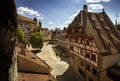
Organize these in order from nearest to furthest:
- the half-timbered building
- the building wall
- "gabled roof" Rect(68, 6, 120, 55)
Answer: the building wall < the half-timbered building < "gabled roof" Rect(68, 6, 120, 55)

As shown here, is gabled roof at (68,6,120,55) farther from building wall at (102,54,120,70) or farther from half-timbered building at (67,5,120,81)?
building wall at (102,54,120,70)

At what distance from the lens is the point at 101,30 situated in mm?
24844

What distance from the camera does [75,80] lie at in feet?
87.6

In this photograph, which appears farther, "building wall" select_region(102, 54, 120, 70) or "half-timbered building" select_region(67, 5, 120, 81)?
"half-timbered building" select_region(67, 5, 120, 81)

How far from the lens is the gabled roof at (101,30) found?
73.2 ft

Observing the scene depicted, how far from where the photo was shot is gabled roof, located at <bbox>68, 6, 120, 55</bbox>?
22.3 meters

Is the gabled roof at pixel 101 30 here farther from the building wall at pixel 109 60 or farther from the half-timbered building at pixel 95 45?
the building wall at pixel 109 60

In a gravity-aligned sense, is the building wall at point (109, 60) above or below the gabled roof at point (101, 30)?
below

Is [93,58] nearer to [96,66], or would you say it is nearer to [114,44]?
[96,66]

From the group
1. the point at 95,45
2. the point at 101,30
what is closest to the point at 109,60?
the point at 95,45

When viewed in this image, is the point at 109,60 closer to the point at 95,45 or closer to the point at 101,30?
the point at 95,45

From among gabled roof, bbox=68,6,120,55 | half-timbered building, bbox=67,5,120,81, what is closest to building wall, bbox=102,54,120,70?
half-timbered building, bbox=67,5,120,81

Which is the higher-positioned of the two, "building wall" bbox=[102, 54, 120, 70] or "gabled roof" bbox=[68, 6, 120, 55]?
"gabled roof" bbox=[68, 6, 120, 55]

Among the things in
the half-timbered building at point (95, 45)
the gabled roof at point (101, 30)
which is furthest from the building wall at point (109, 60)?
the gabled roof at point (101, 30)
